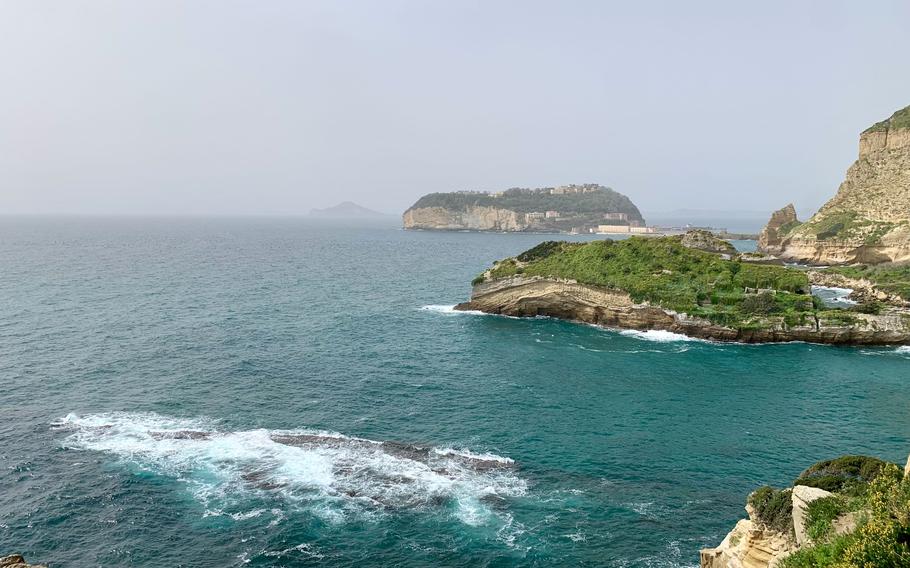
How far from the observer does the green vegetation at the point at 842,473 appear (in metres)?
23.0

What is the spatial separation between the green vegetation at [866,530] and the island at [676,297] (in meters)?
51.7

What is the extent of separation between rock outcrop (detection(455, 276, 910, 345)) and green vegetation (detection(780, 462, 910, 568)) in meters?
50.6

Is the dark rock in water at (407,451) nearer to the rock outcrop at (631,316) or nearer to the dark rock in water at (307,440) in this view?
the dark rock in water at (307,440)

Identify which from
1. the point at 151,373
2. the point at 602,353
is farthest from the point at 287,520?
the point at 602,353

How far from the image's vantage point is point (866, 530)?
639 inches

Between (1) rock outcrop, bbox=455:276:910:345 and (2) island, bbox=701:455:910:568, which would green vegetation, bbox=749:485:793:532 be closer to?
(2) island, bbox=701:455:910:568

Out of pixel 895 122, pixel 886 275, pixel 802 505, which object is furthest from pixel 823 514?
pixel 895 122

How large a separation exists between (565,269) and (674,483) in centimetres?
4786

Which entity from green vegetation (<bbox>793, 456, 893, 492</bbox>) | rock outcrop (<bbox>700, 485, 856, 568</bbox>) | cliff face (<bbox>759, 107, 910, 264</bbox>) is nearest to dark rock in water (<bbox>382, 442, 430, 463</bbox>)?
rock outcrop (<bbox>700, 485, 856, 568</bbox>)

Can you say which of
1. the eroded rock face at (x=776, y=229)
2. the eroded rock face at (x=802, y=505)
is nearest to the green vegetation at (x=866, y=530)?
the eroded rock face at (x=802, y=505)

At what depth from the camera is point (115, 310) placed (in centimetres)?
7850

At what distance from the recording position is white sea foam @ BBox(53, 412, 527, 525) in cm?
3281

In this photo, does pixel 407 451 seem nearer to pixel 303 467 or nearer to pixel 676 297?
pixel 303 467

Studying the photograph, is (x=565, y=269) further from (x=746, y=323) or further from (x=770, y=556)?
(x=770, y=556)
